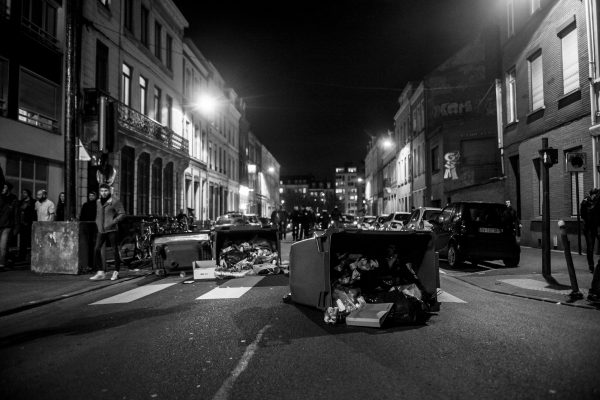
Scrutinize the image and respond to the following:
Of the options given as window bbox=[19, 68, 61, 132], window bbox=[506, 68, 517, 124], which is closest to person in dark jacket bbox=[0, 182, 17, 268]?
window bbox=[19, 68, 61, 132]

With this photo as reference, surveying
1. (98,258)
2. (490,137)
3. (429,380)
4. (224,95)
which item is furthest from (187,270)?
(224,95)

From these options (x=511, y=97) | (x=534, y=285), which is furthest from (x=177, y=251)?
(x=511, y=97)

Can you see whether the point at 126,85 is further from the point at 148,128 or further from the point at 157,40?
the point at 157,40

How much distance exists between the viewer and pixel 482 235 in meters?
12.4

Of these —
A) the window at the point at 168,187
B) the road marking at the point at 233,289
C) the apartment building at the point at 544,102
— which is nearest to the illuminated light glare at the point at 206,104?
the window at the point at 168,187

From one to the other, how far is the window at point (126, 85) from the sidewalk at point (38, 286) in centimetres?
1202

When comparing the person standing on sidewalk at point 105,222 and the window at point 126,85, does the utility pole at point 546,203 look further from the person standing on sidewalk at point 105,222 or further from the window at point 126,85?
the window at point 126,85

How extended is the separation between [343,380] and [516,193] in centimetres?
1882

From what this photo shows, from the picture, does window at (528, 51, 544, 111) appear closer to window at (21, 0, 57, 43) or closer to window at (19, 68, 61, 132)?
window at (19, 68, 61, 132)

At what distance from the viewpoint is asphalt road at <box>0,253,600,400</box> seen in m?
3.61

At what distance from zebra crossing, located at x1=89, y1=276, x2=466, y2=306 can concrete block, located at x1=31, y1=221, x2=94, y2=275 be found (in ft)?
9.13

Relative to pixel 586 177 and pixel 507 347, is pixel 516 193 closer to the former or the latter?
pixel 586 177

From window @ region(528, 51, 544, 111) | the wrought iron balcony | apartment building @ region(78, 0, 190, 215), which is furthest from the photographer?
apartment building @ region(78, 0, 190, 215)

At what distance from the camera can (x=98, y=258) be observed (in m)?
10.7
